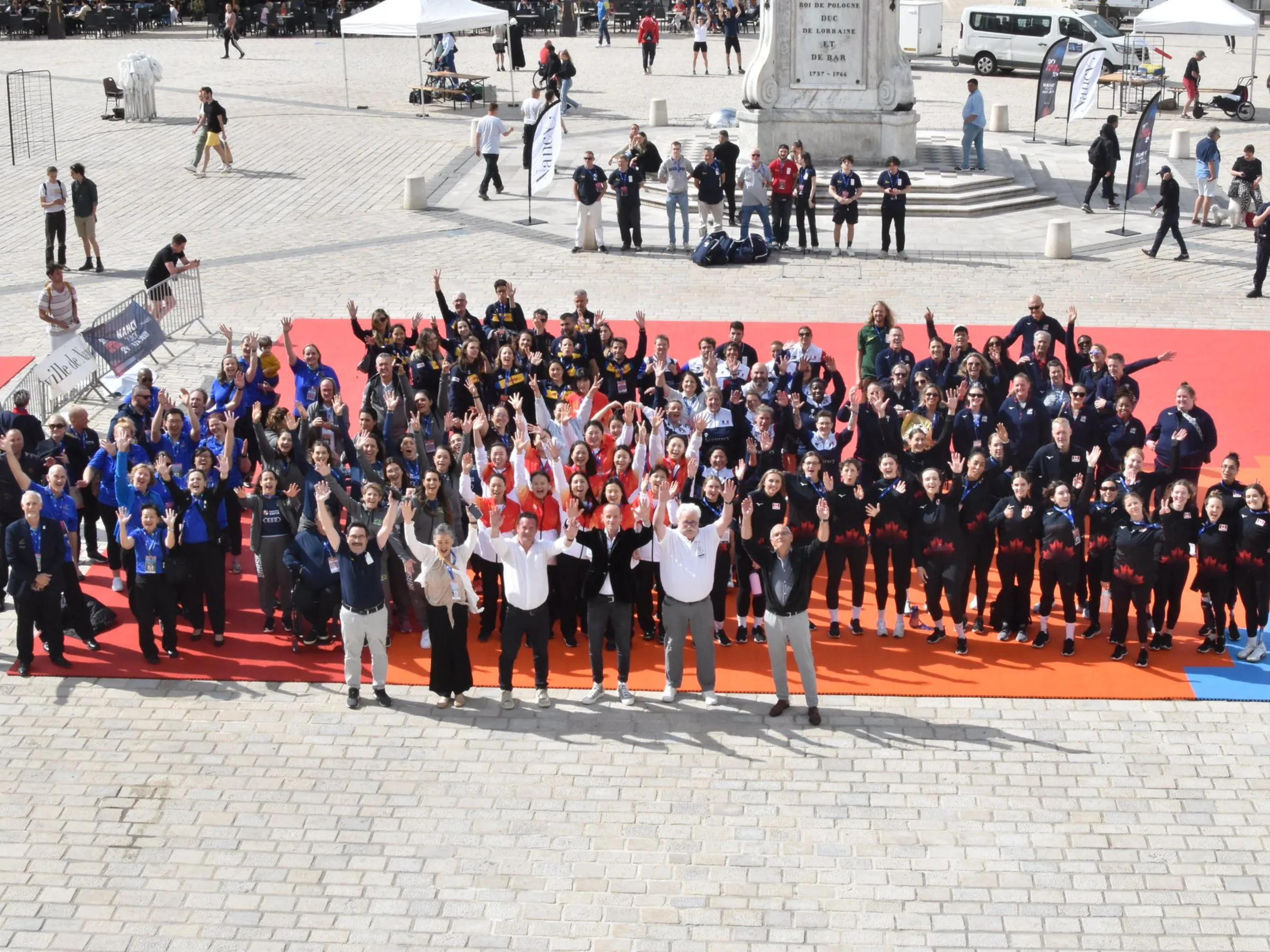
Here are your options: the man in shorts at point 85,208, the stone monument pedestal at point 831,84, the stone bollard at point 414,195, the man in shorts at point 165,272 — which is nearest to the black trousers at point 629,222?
the stone monument pedestal at point 831,84

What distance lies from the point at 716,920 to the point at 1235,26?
27642 mm

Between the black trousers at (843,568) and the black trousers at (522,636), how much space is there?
97.5 inches

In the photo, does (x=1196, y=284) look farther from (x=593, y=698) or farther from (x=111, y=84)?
(x=111, y=84)

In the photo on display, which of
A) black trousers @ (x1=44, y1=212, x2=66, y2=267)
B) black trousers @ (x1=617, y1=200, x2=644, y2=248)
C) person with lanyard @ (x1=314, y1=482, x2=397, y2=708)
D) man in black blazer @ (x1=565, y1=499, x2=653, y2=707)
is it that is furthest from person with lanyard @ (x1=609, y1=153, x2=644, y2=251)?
person with lanyard @ (x1=314, y1=482, x2=397, y2=708)

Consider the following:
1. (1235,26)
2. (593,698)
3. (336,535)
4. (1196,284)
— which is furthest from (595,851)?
(1235,26)

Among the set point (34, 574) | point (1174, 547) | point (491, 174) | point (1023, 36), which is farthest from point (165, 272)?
point (1023, 36)

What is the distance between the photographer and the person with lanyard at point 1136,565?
11.7 m

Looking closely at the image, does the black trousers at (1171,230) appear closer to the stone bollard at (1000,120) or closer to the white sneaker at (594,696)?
the stone bollard at (1000,120)

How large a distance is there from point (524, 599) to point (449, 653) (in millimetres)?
689

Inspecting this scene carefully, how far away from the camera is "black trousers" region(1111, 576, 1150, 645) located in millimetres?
11852

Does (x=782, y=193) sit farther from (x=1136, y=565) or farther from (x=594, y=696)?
(x=594, y=696)

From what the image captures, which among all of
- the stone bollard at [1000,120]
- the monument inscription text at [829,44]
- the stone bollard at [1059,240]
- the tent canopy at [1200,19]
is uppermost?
the tent canopy at [1200,19]

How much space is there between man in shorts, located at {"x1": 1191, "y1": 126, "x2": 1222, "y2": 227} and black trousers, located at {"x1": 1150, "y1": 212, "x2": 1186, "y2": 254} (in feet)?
6.19

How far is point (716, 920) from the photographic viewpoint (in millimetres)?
8938
